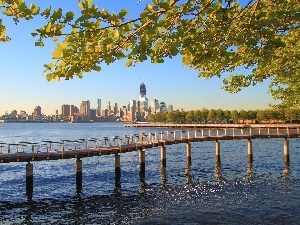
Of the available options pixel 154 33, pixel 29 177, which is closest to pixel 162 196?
pixel 29 177

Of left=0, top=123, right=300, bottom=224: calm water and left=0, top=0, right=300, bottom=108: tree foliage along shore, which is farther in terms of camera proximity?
left=0, top=123, right=300, bottom=224: calm water

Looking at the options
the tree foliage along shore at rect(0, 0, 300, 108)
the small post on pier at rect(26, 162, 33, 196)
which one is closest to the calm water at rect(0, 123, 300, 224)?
the small post on pier at rect(26, 162, 33, 196)

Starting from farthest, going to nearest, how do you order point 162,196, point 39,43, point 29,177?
point 29,177 < point 162,196 < point 39,43

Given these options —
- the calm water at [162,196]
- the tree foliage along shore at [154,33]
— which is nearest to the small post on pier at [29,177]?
the calm water at [162,196]

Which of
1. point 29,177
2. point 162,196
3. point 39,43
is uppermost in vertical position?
point 39,43

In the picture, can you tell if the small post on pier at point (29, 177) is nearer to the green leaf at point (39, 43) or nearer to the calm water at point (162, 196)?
the calm water at point (162, 196)

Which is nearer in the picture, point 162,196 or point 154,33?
point 154,33

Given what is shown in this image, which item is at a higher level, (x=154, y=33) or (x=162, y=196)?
(x=154, y=33)

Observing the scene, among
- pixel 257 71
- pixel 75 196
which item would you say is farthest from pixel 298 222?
pixel 75 196

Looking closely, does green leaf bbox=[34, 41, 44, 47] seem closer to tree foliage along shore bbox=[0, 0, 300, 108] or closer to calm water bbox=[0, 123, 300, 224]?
tree foliage along shore bbox=[0, 0, 300, 108]

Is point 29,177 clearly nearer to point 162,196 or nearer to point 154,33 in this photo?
point 162,196

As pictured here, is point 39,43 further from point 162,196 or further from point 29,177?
point 29,177

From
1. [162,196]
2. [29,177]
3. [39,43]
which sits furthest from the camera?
[29,177]

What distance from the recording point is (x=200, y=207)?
27422 mm
